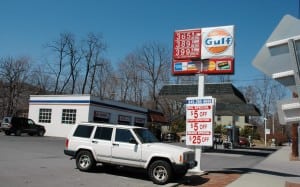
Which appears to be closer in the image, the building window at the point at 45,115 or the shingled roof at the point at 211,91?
the shingled roof at the point at 211,91

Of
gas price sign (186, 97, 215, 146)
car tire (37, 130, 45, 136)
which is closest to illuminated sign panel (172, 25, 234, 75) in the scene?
gas price sign (186, 97, 215, 146)

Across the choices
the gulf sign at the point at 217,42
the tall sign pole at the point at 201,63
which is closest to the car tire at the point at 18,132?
the tall sign pole at the point at 201,63

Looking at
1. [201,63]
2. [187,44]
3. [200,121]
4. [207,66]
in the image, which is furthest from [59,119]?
[200,121]

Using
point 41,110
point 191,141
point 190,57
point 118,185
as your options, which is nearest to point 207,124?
point 191,141

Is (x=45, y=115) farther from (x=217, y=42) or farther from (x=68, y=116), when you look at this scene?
(x=217, y=42)

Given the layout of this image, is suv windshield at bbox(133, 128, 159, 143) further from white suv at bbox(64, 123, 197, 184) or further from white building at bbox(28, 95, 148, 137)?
white building at bbox(28, 95, 148, 137)

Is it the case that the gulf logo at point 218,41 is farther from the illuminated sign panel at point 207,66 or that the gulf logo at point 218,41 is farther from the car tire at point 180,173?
the car tire at point 180,173

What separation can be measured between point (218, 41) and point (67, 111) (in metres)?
29.7

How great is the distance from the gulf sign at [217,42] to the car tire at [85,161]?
683 centimetres

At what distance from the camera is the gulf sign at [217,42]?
17.5 metres

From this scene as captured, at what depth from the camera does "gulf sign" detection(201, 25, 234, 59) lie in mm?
17500

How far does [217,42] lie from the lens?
17656 mm

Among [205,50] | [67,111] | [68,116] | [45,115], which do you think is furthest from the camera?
[45,115]

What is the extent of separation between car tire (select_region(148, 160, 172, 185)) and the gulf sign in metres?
6.46
